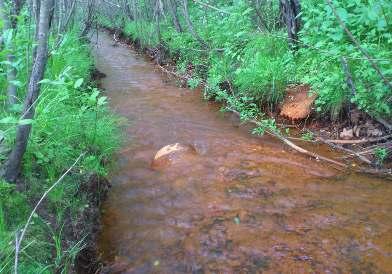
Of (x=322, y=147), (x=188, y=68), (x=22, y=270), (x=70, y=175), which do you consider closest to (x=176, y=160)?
(x=70, y=175)

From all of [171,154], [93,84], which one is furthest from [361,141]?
[93,84]

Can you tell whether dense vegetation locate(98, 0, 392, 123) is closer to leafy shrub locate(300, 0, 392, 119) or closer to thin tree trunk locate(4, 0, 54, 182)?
leafy shrub locate(300, 0, 392, 119)

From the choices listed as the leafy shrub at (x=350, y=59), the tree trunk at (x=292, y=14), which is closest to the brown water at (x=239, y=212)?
the leafy shrub at (x=350, y=59)

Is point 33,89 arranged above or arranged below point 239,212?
above

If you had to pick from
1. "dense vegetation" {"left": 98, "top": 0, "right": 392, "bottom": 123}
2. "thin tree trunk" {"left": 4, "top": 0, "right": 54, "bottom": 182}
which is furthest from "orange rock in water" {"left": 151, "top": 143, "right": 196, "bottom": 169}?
"thin tree trunk" {"left": 4, "top": 0, "right": 54, "bottom": 182}

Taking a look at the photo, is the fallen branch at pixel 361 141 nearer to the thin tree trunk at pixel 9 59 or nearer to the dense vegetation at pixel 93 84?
the dense vegetation at pixel 93 84

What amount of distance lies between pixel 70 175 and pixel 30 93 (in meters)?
0.90

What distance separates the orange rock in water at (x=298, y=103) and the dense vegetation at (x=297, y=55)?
112 millimetres

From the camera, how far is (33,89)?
2.57 meters

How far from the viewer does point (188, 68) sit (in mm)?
8625

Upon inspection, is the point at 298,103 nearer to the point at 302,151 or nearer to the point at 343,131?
the point at 343,131

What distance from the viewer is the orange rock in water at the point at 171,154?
439cm

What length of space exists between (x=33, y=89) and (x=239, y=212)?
1928mm

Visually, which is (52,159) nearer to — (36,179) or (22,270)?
(36,179)
